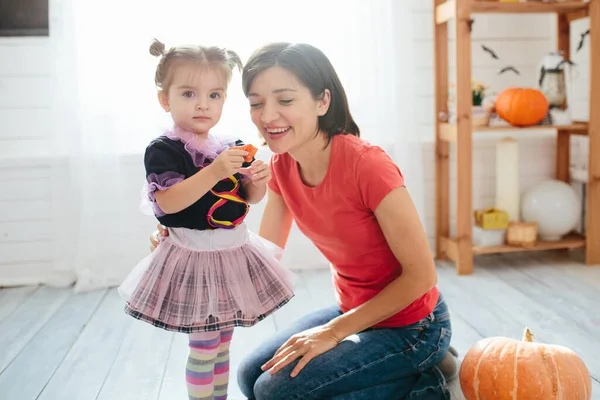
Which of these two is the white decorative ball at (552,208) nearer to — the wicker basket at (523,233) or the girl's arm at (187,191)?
the wicker basket at (523,233)

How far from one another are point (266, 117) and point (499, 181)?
73.7 inches

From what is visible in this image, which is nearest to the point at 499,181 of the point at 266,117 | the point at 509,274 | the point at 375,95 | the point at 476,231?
the point at 476,231

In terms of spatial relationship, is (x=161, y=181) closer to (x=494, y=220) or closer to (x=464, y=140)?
(x=464, y=140)

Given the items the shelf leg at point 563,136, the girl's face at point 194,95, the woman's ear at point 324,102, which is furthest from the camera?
the shelf leg at point 563,136

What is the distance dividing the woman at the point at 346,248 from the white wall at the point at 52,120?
146 centimetres

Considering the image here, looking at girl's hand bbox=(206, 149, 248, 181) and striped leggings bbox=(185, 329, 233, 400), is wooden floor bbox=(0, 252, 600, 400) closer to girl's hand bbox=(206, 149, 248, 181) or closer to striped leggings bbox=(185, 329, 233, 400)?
striped leggings bbox=(185, 329, 233, 400)

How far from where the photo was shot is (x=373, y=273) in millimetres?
1704

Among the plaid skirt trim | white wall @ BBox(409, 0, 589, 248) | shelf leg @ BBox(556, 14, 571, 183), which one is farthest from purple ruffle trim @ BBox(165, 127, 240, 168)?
shelf leg @ BBox(556, 14, 571, 183)

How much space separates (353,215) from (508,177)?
5.52 feet

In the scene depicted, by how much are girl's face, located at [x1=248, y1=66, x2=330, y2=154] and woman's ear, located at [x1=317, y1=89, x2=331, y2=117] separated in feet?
0.04

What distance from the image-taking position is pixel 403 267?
1.58 metres

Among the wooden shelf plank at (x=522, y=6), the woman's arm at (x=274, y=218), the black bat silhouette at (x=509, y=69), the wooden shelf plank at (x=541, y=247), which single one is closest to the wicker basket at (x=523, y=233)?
the wooden shelf plank at (x=541, y=247)

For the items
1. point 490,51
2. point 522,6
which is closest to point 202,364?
point 522,6

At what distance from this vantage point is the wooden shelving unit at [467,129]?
2.87m
